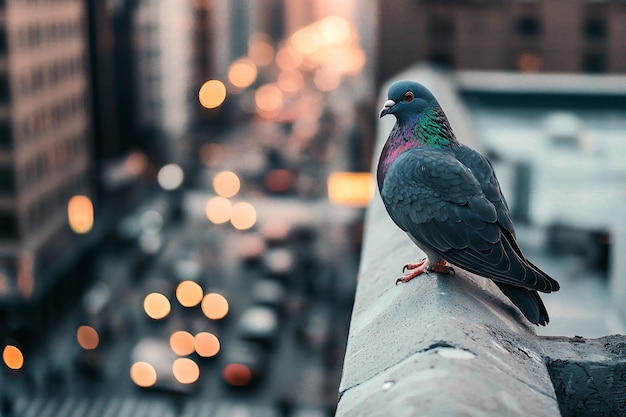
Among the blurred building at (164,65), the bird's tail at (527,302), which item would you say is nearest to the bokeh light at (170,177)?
the blurred building at (164,65)

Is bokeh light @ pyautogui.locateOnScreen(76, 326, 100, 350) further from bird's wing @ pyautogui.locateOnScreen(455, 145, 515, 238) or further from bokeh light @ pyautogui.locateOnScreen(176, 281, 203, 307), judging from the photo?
bird's wing @ pyautogui.locateOnScreen(455, 145, 515, 238)

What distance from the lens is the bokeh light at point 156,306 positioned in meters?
46.9

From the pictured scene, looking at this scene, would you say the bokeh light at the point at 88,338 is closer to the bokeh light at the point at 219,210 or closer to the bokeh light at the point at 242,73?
the bokeh light at the point at 219,210

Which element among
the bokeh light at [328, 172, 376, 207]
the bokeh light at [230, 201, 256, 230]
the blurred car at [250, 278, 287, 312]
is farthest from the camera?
the bokeh light at [230, 201, 256, 230]

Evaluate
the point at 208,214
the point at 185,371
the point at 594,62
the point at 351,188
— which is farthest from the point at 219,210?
the point at 185,371

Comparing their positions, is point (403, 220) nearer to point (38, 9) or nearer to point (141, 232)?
point (38, 9)

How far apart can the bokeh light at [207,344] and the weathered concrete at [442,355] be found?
119ft

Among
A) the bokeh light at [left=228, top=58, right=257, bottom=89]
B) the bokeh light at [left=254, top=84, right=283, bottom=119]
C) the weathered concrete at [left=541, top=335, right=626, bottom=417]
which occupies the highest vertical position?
the weathered concrete at [left=541, top=335, right=626, bottom=417]

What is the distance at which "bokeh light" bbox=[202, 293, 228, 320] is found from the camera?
1837 inches

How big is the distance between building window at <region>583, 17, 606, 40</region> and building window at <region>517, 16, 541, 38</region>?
7.16ft

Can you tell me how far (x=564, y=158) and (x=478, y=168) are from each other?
11.1 metres

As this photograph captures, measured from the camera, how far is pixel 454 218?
5.34 metres

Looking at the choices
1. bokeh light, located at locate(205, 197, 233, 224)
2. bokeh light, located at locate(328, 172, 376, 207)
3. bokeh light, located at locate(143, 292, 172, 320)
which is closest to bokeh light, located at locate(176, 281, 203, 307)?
bokeh light, located at locate(143, 292, 172, 320)

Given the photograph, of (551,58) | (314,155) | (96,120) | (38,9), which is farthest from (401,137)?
(314,155)
